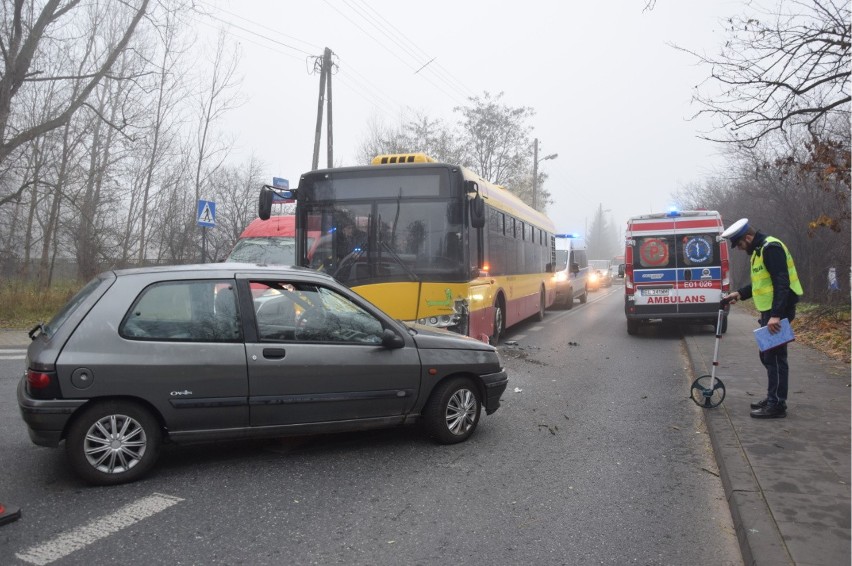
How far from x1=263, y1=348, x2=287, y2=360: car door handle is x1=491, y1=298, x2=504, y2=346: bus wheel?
6.38 m

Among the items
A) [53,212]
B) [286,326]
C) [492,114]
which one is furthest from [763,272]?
[492,114]

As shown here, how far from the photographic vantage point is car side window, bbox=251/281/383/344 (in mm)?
4836

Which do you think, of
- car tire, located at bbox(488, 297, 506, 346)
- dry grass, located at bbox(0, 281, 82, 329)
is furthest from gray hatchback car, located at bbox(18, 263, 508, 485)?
dry grass, located at bbox(0, 281, 82, 329)

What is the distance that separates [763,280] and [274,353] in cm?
465

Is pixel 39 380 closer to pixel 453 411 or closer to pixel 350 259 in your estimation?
pixel 453 411

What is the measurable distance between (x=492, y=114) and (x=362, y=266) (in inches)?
1104

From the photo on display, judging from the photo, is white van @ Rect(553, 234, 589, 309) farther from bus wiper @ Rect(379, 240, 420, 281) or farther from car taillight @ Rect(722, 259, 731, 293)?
bus wiper @ Rect(379, 240, 420, 281)

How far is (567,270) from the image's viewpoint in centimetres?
A: 2238

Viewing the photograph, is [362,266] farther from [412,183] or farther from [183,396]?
[183,396]

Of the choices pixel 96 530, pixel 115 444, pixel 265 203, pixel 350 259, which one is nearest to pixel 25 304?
pixel 265 203

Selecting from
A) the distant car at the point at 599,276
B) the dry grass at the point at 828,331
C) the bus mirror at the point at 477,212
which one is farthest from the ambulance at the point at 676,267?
the distant car at the point at 599,276

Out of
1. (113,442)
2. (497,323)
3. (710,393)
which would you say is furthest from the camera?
(497,323)

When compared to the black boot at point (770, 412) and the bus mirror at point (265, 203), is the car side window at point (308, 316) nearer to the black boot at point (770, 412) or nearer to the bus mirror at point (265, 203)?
the black boot at point (770, 412)

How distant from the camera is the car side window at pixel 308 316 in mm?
4836
